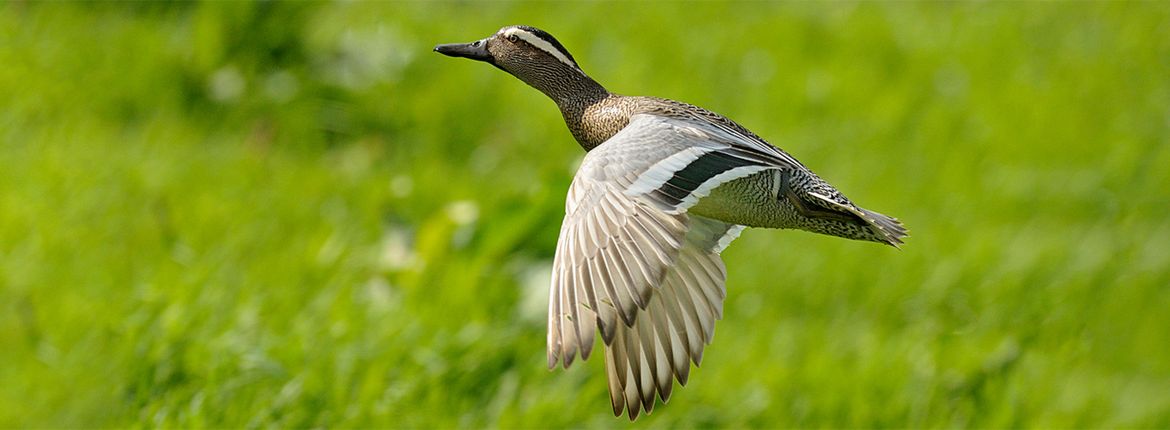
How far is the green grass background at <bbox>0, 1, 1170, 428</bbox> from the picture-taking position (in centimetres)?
501

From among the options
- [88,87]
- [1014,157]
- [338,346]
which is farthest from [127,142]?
[1014,157]

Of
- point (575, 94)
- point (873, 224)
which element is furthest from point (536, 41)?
point (873, 224)

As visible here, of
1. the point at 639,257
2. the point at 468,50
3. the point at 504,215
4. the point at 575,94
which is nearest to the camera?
the point at 639,257

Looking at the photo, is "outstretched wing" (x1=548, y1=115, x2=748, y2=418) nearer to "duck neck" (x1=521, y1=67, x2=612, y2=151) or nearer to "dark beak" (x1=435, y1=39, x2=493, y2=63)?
"duck neck" (x1=521, y1=67, x2=612, y2=151)

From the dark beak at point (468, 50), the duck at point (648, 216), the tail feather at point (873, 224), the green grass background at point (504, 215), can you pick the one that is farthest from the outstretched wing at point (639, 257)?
the green grass background at point (504, 215)

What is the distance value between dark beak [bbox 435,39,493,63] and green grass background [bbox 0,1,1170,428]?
1.65 meters

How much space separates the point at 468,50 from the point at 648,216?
608 mm

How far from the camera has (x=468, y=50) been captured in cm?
341

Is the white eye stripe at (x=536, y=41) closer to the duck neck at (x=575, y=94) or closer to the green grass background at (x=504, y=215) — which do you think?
the duck neck at (x=575, y=94)

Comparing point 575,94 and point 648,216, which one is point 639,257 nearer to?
point 648,216

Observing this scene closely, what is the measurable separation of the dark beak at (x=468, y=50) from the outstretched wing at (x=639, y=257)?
36 cm

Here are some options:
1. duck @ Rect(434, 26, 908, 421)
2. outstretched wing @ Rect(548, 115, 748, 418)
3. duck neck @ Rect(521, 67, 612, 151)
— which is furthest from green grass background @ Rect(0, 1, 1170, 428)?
outstretched wing @ Rect(548, 115, 748, 418)

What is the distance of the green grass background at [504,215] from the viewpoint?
501cm

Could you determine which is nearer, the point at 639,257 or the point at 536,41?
the point at 639,257
